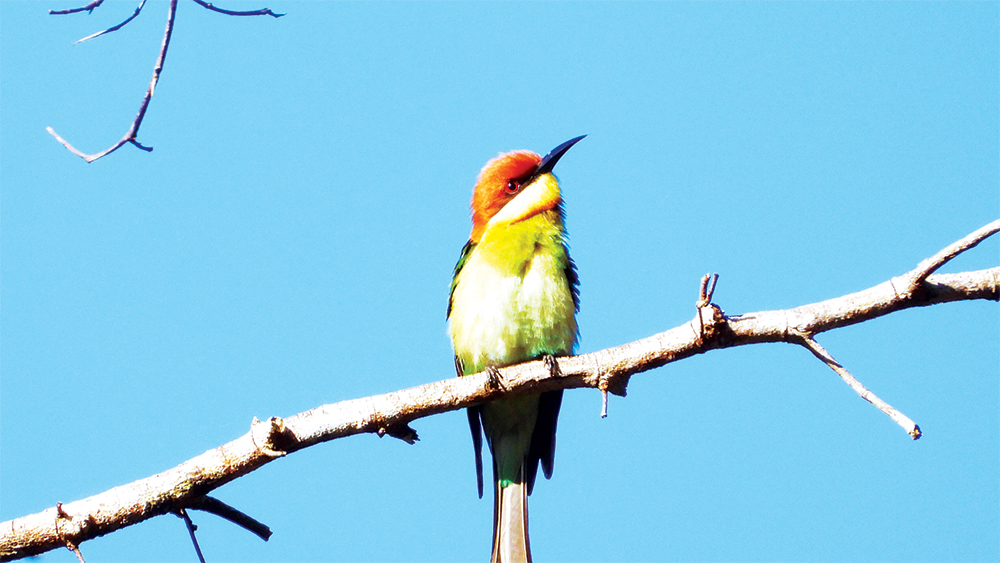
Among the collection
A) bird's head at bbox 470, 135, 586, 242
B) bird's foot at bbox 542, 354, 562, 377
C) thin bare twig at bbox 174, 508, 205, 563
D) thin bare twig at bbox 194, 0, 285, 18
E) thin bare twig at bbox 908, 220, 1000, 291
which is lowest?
thin bare twig at bbox 174, 508, 205, 563

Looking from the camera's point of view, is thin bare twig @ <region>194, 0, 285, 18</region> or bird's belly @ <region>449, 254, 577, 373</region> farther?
bird's belly @ <region>449, 254, 577, 373</region>

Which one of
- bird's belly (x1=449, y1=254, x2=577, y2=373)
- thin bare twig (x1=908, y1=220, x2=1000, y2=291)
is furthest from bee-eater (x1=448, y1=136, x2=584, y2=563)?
thin bare twig (x1=908, y1=220, x2=1000, y2=291)

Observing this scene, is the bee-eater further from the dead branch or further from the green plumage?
the dead branch

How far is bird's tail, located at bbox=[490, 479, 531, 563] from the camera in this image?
4355 millimetres

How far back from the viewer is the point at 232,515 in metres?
3.10

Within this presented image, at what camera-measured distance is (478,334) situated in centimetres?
440

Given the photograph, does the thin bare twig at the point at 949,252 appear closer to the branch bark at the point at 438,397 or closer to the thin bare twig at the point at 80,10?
the branch bark at the point at 438,397

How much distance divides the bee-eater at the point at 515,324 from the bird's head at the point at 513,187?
15mm

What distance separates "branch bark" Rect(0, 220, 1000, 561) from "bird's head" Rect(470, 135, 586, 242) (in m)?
1.91

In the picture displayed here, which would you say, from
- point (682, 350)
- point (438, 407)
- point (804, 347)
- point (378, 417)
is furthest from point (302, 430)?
point (804, 347)

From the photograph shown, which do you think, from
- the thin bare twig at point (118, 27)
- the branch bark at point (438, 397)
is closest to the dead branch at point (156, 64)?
the thin bare twig at point (118, 27)

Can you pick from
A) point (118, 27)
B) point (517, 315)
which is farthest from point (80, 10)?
point (517, 315)

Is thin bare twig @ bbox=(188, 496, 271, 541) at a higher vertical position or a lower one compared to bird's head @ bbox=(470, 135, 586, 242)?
lower

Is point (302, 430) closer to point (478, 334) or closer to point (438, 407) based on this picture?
point (438, 407)
